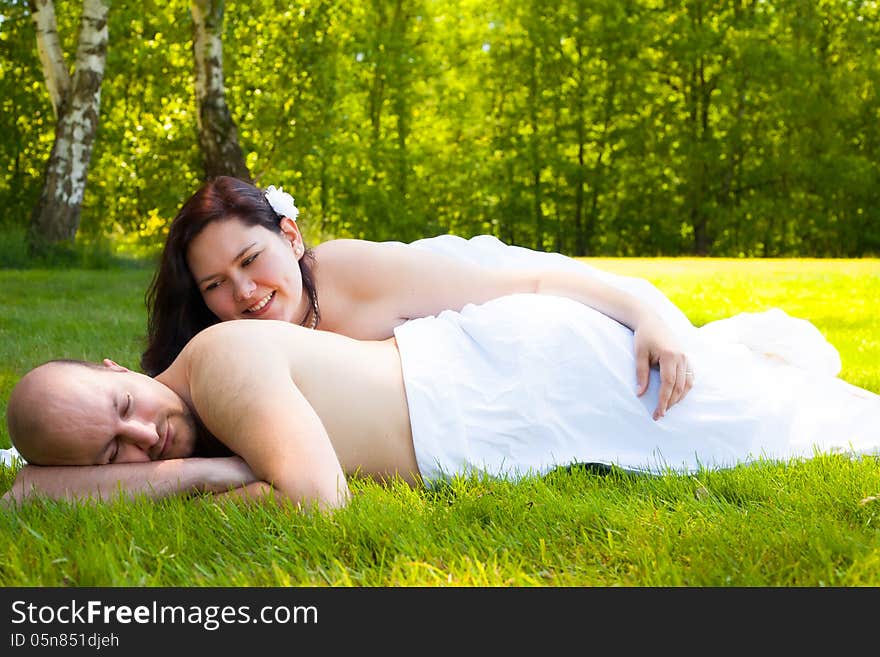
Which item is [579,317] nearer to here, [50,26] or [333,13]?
[50,26]

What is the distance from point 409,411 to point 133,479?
3.02 ft

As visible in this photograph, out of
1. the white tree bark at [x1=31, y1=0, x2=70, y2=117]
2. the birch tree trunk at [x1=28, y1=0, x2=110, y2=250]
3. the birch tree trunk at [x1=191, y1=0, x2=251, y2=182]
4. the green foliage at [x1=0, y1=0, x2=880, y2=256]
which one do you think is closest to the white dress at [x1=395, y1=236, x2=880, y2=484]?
the birch tree trunk at [x1=28, y1=0, x2=110, y2=250]

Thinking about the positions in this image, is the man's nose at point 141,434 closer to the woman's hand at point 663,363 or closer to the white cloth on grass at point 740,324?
the woman's hand at point 663,363

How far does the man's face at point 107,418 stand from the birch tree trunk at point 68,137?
39.1ft

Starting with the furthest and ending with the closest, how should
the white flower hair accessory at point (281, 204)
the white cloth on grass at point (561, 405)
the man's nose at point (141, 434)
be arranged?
the white flower hair accessory at point (281, 204)
the white cloth on grass at point (561, 405)
the man's nose at point (141, 434)

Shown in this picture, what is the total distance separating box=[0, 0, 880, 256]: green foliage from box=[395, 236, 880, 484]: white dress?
2485 cm

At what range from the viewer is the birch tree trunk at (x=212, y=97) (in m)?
15.9

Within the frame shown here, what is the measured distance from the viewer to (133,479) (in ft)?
10.2

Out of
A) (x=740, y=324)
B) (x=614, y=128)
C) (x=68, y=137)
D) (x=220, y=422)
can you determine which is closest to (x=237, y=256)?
(x=220, y=422)

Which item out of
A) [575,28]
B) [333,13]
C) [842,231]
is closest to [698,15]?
[575,28]

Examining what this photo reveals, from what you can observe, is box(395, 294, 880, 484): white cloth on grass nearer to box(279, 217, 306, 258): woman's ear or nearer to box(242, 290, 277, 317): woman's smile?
box(242, 290, 277, 317): woman's smile

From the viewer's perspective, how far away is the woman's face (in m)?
3.77

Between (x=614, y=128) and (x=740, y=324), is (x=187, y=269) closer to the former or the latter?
(x=740, y=324)

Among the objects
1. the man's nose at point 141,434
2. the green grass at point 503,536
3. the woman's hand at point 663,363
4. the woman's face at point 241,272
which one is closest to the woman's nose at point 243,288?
the woman's face at point 241,272
